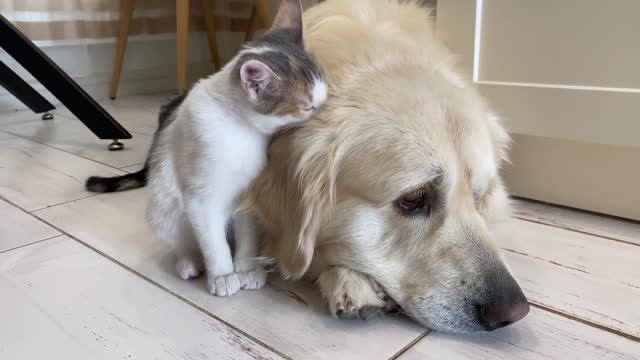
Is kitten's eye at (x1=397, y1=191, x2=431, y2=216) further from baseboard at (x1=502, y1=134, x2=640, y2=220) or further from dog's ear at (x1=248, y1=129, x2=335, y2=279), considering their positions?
baseboard at (x1=502, y1=134, x2=640, y2=220)

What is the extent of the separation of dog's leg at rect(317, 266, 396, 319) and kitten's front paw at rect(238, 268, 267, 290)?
160 mm

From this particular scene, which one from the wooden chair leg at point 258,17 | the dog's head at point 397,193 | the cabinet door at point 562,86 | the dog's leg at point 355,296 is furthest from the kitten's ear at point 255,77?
the wooden chair leg at point 258,17

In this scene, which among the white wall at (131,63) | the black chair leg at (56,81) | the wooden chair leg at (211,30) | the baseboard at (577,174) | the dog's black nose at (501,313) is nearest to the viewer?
the dog's black nose at (501,313)

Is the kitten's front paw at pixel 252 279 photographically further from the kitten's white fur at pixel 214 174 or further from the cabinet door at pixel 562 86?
the cabinet door at pixel 562 86

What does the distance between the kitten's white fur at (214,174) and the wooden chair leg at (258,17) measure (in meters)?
2.31

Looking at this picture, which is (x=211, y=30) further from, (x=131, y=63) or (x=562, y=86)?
(x=562, y=86)

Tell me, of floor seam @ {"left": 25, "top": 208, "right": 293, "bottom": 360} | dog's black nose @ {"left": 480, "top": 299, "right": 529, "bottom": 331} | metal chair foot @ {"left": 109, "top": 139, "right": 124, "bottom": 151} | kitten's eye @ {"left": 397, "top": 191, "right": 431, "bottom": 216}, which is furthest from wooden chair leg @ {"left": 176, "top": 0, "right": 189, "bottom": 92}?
dog's black nose @ {"left": 480, "top": 299, "right": 529, "bottom": 331}

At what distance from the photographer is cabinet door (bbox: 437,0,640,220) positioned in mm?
1306

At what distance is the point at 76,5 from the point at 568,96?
2.97 meters

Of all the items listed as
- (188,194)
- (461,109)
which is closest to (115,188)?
(188,194)

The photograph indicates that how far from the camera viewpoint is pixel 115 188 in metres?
1.71

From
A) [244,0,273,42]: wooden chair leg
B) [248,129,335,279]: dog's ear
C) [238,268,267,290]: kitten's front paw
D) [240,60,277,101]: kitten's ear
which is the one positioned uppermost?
[244,0,273,42]: wooden chair leg

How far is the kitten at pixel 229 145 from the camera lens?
92 centimetres

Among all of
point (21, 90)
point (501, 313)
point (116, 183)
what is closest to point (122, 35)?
point (21, 90)
